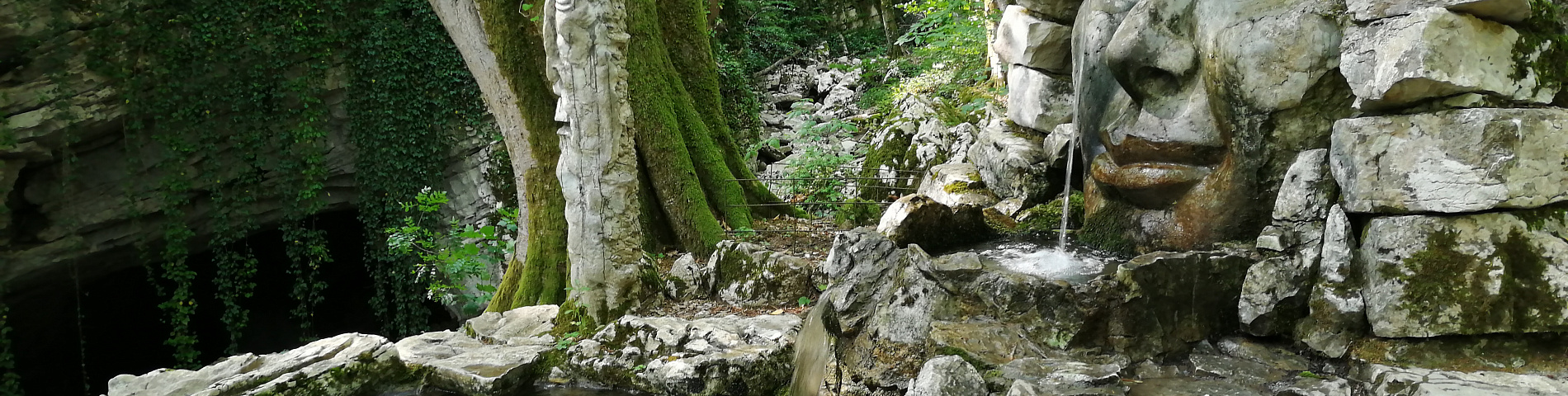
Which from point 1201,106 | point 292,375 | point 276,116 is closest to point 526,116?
point 292,375

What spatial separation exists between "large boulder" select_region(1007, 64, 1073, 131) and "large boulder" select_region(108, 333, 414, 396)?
15.7ft

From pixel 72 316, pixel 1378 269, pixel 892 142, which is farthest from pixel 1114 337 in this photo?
pixel 72 316

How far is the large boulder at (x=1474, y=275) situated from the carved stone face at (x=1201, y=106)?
78 centimetres

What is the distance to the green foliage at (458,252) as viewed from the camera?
8.63m

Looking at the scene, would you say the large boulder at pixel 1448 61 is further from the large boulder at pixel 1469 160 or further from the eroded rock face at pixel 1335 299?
the eroded rock face at pixel 1335 299

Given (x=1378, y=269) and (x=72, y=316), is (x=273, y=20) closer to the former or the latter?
(x=72, y=316)

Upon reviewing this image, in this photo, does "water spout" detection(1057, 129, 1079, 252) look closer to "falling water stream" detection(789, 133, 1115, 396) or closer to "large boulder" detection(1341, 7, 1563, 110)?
"falling water stream" detection(789, 133, 1115, 396)

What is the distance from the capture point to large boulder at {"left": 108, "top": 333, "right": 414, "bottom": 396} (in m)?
4.65

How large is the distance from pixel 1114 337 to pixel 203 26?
1045cm

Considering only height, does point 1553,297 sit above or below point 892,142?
below

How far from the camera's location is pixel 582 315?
5.51 m

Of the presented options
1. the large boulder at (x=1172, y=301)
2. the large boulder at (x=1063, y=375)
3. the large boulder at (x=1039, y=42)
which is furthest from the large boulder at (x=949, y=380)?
the large boulder at (x=1039, y=42)

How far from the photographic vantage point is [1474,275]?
10.5 ft

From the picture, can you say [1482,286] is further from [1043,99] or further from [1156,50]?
[1043,99]
